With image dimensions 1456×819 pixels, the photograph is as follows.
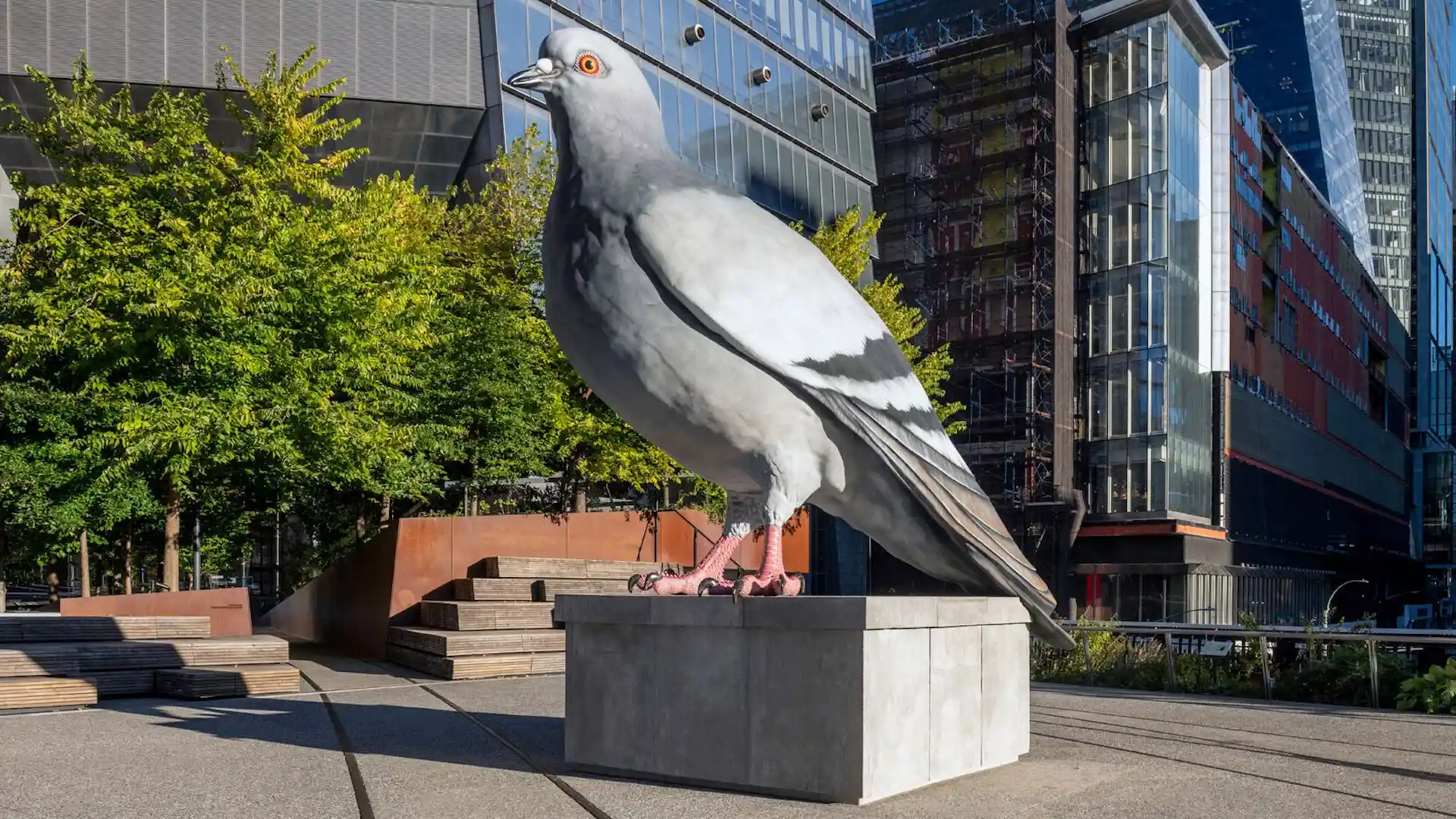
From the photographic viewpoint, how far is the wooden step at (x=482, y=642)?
44.5ft

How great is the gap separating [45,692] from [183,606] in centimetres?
666

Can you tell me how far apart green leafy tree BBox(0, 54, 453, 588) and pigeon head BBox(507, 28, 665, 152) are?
9.07 metres

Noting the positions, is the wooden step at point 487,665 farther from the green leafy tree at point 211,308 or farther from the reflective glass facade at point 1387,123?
the reflective glass facade at point 1387,123

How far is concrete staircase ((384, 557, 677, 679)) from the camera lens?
13555mm

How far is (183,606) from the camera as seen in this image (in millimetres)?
16469

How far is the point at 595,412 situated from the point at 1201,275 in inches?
1368

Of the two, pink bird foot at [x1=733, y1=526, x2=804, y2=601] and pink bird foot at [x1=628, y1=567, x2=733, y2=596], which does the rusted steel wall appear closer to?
pink bird foot at [x1=628, y1=567, x2=733, y2=596]

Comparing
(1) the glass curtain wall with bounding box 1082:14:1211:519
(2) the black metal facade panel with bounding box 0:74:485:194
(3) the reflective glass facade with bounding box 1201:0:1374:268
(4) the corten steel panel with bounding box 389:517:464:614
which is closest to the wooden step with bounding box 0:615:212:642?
(4) the corten steel panel with bounding box 389:517:464:614

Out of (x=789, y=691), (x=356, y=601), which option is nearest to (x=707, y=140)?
(x=356, y=601)

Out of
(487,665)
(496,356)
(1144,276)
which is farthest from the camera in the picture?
(1144,276)

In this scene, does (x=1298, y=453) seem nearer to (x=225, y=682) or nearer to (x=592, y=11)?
(x=592, y=11)

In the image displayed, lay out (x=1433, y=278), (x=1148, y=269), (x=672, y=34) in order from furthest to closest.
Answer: (x=1433, y=278) < (x=1148, y=269) < (x=672, y=34)

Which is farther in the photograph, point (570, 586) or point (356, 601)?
→ point (356, 601)

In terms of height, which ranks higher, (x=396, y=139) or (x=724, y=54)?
(x=724, y=54)
